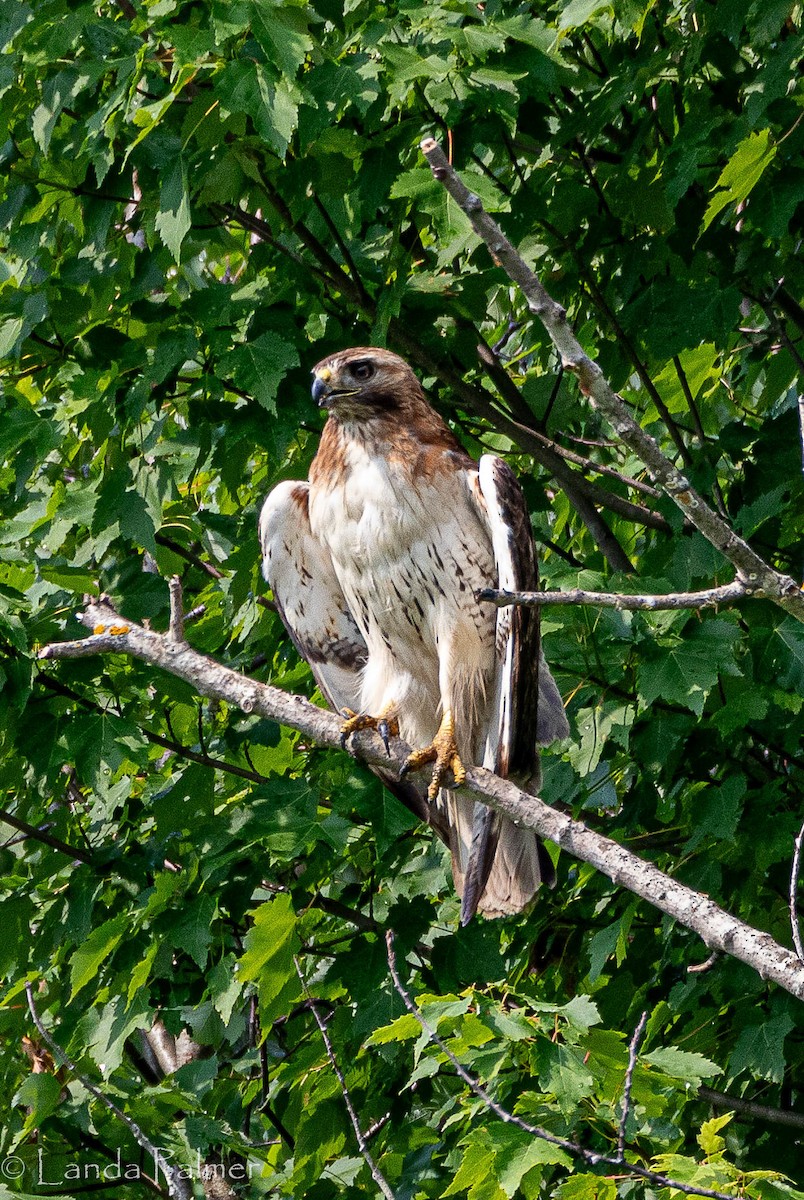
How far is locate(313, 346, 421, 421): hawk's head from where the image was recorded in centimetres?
466

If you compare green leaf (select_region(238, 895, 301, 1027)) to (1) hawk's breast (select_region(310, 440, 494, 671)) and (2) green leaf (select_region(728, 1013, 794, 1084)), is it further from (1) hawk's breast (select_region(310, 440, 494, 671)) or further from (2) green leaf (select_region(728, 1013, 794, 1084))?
(2) green leaf (select_region(728, 1013, 794, 1084))

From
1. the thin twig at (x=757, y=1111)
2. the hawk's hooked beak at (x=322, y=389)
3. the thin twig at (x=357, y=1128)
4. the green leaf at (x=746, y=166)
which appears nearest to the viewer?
the thin twig at (x=357, y=1128)

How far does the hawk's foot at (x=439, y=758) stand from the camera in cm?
421

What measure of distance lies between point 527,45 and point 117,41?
1211mm

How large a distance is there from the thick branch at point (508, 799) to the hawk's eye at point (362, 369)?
119 cm

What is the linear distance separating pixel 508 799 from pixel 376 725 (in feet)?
4.18

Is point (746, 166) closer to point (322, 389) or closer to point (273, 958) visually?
point (322, 389)

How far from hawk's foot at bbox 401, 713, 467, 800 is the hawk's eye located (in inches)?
45.2

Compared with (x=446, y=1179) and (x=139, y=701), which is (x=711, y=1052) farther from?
(x=139, y=701)

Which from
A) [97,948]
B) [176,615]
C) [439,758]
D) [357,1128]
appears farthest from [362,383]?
[357,1128]

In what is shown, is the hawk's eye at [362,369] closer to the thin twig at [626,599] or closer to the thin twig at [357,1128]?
the thin twig at [357,1128]

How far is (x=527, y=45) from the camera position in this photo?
412 cm

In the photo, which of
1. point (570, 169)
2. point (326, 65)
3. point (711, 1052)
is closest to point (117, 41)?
point (326, 65)

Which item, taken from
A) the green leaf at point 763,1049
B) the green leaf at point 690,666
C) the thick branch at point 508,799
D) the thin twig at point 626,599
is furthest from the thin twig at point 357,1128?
the thin twig at point 626,599
